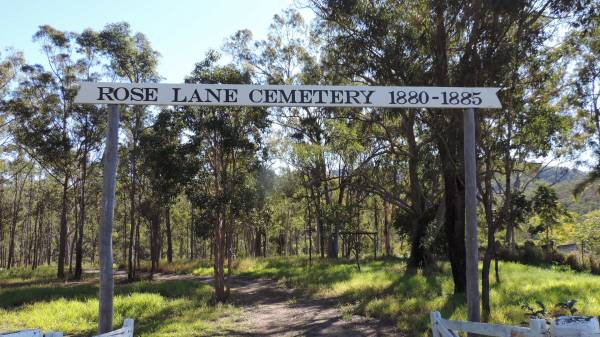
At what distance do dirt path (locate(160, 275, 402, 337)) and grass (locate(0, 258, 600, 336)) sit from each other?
1.12 feet

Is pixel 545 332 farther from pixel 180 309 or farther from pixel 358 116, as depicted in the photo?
pixel 358 116

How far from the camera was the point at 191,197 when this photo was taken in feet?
52.3

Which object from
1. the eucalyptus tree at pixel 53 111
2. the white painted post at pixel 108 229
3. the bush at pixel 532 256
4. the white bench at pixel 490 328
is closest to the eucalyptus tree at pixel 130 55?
the eucalyptus tree at pixel 53 111

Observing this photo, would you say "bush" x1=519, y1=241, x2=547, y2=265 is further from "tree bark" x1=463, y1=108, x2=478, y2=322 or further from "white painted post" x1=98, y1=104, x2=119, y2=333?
"white painted post" x1=98, y1=104, x2=119, y2=333

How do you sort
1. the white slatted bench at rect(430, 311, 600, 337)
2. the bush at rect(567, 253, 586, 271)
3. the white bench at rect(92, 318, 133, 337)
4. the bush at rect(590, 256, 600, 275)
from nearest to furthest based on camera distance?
the white slatted bench at rect(430, 311, 600, 337) < the white bench at rect(92, 318, 133, 337) < the bush at rect(590, 256, 600, 275) < the bush at rect(567, 253, 586, 271)

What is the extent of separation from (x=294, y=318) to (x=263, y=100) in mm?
8483

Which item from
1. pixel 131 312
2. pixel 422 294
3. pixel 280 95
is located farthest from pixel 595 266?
pixel 280 95

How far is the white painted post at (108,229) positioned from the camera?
567 centimetres

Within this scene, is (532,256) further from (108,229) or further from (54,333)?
(54,333)

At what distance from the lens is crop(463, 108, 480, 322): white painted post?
6.20 meters

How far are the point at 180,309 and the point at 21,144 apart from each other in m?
20.9

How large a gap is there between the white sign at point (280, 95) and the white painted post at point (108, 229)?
0.29 meters

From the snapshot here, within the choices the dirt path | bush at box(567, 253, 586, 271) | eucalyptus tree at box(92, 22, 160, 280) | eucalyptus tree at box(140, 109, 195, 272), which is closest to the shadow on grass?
the dirt path

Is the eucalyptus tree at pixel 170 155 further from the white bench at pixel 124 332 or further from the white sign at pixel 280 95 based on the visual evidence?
the white bench at pixel 124 332
